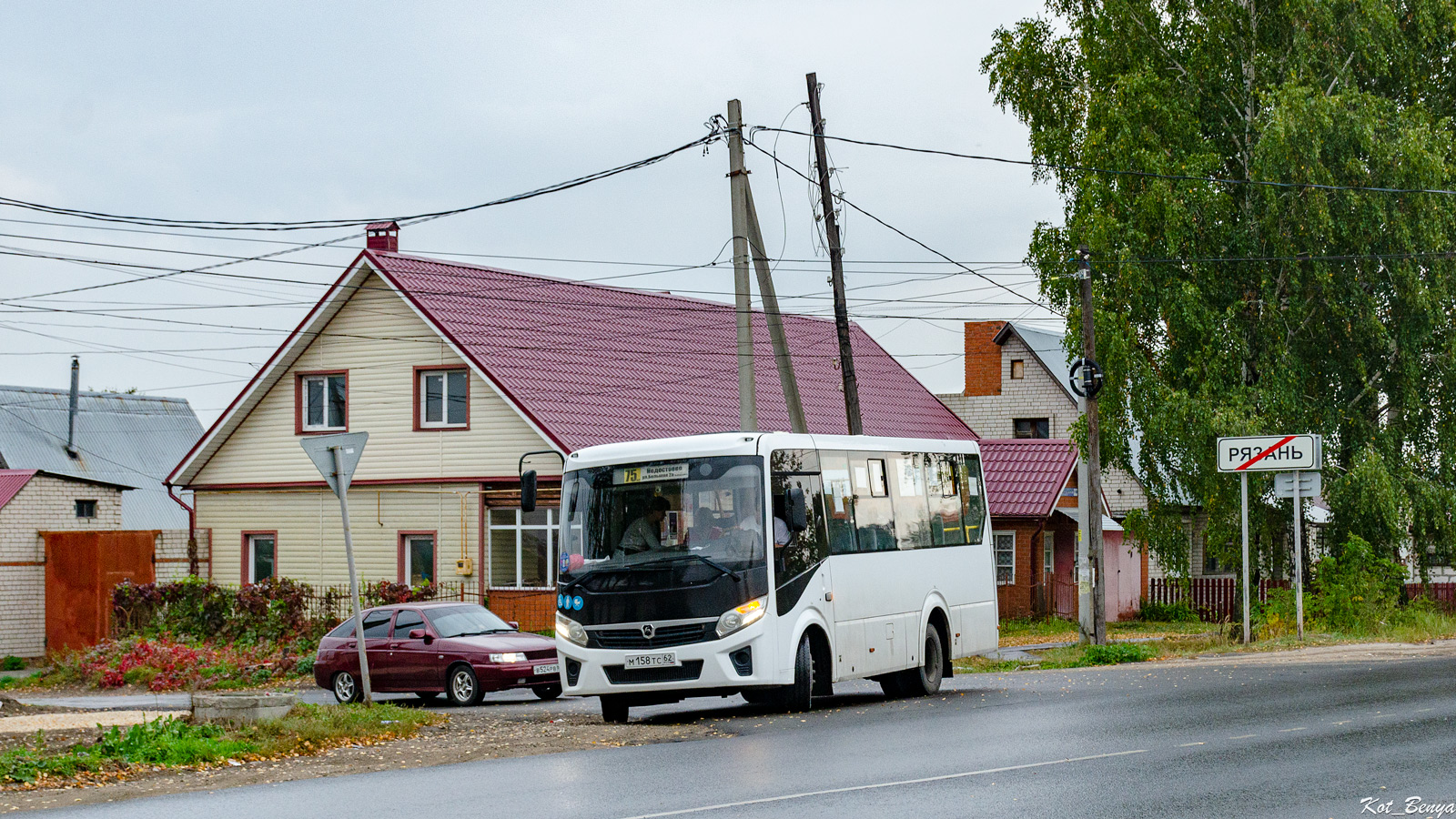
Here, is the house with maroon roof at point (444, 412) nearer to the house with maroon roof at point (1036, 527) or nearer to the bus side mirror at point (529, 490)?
the house with maroon roof at point (1036, 527)

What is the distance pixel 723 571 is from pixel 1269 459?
12.0m

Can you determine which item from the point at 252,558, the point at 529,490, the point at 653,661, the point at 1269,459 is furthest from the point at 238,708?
the point at 252,558

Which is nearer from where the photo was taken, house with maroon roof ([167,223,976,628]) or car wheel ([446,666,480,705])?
car wheel ([446,666,480,705])

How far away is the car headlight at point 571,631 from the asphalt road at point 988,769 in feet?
5.43

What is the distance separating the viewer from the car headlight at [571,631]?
16094 mm

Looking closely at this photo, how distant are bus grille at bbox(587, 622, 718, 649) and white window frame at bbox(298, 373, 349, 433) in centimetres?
1942

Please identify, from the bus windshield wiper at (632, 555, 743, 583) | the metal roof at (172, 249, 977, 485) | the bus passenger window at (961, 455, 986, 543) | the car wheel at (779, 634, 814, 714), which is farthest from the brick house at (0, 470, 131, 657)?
the car wheel at (779, 634, 814, 714)

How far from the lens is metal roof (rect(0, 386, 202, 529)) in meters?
47.4

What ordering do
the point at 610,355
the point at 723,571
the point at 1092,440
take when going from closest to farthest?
the point at 723,571 < the point at 1092,440 < the point at 610,355

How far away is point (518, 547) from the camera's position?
103 ft

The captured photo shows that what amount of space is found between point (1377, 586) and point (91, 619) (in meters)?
25.7

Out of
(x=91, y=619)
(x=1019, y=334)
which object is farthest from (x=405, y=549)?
(x=1019, y=334)

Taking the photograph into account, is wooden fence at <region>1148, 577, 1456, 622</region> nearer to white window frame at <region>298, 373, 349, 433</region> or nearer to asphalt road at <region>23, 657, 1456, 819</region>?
asphalt road at <region>23, 657, 1456, 819</region>

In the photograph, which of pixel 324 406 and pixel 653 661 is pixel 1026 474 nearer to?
pixel 324 406
